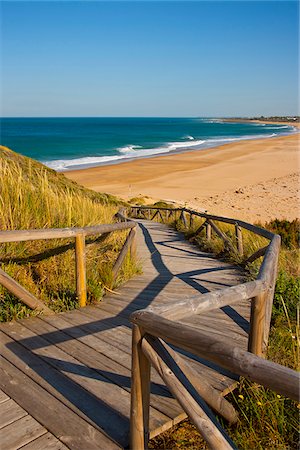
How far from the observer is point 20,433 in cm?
271

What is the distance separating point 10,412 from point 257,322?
6.31 ft

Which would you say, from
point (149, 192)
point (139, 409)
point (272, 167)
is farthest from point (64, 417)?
point (272, 167)

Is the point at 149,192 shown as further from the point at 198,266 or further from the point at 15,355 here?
the point at 15,355

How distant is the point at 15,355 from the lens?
3719mm

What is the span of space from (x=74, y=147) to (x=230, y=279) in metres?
58.6

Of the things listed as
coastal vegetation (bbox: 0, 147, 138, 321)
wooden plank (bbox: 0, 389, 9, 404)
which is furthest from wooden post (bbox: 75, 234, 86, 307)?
wooden plank (bbox: 0, 389, 9, 404)

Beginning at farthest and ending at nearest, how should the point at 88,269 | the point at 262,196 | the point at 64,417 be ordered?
the point at 262,196 → the point at 88,269 → the point at 64,417

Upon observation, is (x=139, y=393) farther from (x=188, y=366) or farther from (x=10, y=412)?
(x=10, y=412)

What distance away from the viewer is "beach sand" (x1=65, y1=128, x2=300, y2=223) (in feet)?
73.0

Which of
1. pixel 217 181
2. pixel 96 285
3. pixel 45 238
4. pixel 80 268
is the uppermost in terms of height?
pixel 45 238

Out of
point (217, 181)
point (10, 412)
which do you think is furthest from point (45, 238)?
point (217, 181)

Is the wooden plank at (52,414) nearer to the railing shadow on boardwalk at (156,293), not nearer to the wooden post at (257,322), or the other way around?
the railing shadow on boardwalk at (156,293)

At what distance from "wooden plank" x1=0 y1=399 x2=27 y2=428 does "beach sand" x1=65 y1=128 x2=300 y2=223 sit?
16.7 metres

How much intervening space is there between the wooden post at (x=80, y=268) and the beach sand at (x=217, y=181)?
14759 mm
